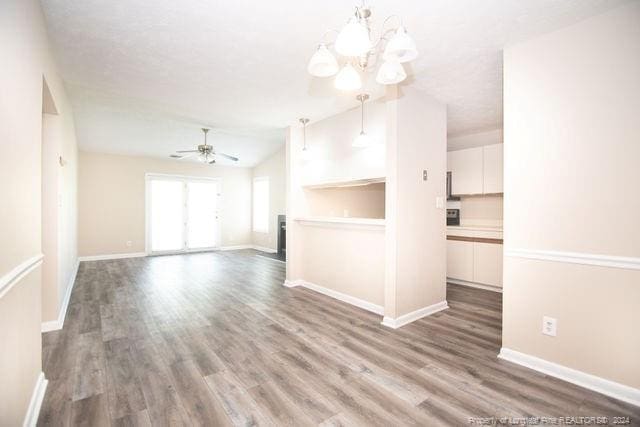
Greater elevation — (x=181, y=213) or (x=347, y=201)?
(x=347, y=201)

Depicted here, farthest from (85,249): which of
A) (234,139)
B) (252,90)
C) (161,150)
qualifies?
(252,90)

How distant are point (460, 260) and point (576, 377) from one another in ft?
8.60

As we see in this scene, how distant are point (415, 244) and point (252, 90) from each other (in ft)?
8.09

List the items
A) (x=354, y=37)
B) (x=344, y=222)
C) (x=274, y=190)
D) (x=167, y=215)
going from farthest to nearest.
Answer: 1. (x=274, y=190)
2. (x=167, y=215)
3. (x=344, y=222)
4. (x=354, y=37)

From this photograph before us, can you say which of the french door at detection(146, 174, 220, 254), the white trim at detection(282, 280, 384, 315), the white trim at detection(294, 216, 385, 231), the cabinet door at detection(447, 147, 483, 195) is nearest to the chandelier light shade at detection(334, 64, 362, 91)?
the white trim at detection(294, 216, 385, 231)

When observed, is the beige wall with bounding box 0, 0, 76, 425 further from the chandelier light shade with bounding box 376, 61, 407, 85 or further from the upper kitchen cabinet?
the upper kitchen cabinet

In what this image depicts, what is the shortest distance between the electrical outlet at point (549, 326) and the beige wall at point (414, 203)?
1.21 meters

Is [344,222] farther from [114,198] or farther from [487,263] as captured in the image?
[114,198]

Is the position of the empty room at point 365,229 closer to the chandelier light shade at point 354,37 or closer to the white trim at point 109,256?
the chandelier light shade at point 354,37

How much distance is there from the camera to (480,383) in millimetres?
1992

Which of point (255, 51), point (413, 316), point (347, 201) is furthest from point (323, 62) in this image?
point (347, 201)

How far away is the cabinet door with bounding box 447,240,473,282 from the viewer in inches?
175

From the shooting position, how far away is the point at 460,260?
4559mm

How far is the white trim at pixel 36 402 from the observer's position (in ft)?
5.13
